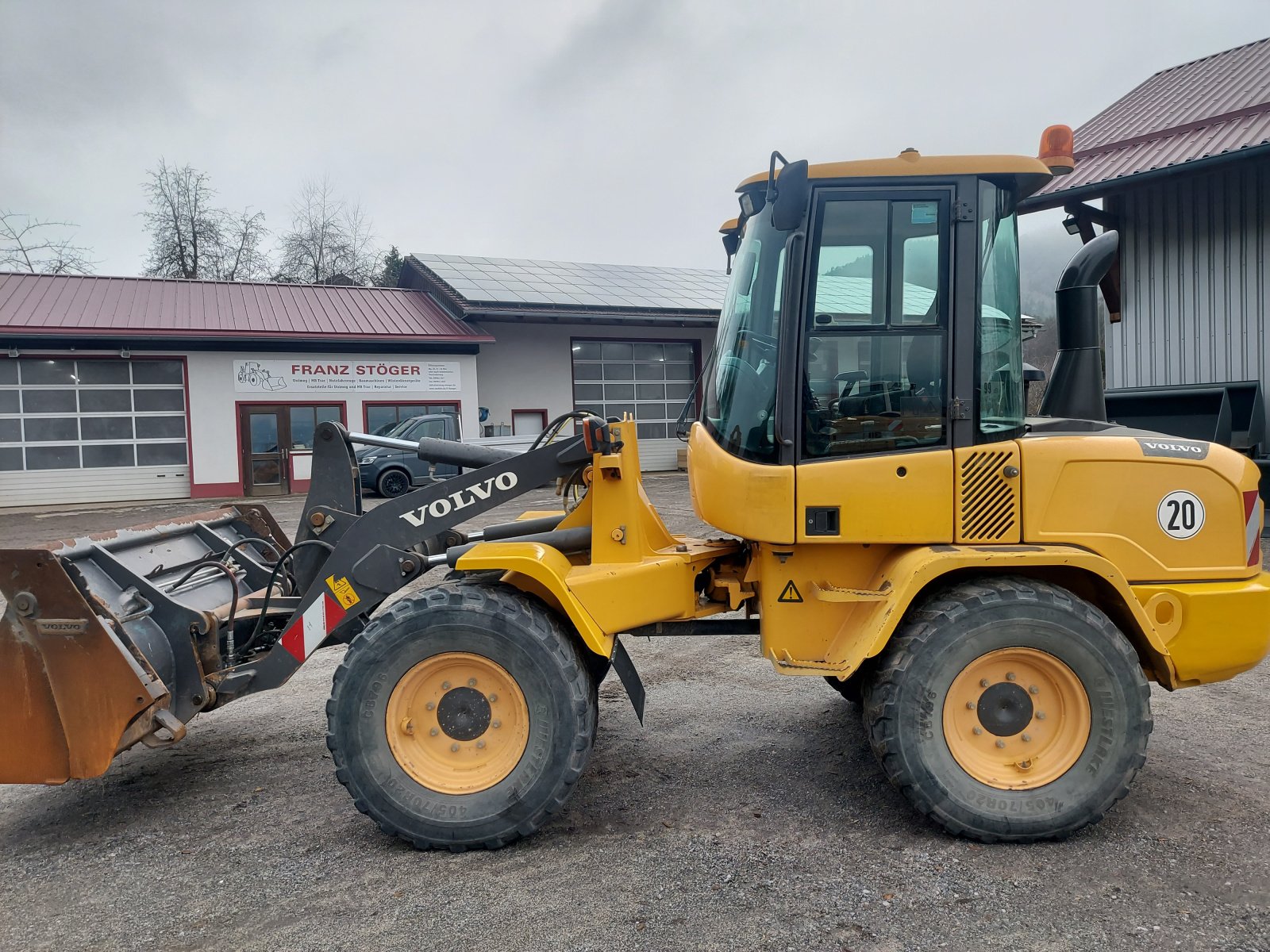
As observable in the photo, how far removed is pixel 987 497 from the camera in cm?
337

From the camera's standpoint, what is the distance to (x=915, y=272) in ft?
11.2

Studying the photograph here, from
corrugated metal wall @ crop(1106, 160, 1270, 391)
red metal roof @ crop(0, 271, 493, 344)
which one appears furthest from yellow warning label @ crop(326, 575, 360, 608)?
red metal roof @ crop(0, 271, 493, 344)

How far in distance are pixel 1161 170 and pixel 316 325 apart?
1755cm

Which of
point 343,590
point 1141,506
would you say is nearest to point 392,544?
point 343,590

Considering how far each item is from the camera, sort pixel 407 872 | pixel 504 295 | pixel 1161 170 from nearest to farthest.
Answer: pixel 407 872 < pixel 1161 170 < pixel 504 295

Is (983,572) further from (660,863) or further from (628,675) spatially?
(660,863)

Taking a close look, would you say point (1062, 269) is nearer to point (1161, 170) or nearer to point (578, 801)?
point (578, 801)

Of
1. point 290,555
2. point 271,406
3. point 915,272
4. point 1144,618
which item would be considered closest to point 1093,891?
point 1144,618

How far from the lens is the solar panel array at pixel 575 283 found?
23.4 m

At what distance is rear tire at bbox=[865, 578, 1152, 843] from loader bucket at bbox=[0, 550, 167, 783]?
297cm

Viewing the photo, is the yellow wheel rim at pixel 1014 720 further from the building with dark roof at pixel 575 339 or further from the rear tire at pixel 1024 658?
the building with dark roof at pixel 575 339

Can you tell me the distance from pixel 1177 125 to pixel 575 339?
617 inches

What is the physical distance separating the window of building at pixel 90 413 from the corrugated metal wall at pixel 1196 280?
19123 millimetres

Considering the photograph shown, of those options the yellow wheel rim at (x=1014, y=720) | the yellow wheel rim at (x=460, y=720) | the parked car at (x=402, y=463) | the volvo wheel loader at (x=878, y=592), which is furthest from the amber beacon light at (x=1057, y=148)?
the parked car at (x=402, y=463)
